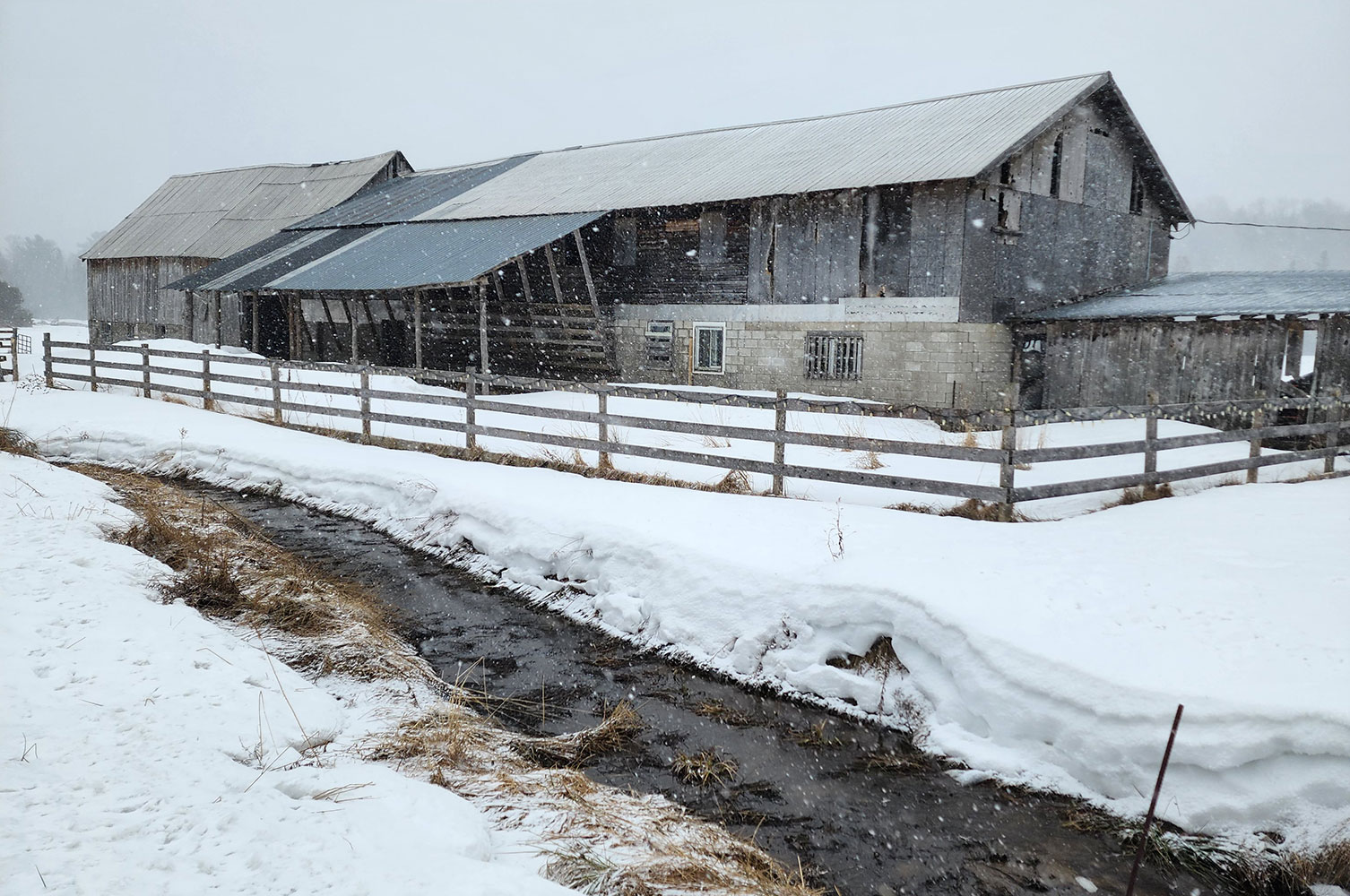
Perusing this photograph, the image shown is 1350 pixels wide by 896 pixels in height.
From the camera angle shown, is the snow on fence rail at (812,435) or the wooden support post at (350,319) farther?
the wooden support post at (350,319)

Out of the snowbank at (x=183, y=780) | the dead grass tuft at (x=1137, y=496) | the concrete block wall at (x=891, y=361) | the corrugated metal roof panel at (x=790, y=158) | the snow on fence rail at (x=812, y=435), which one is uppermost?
the corrugated metal roof panel at (x=790, y=158)

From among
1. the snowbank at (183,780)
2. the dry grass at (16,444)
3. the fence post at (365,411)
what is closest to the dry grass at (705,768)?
the snowbank at (183,780)

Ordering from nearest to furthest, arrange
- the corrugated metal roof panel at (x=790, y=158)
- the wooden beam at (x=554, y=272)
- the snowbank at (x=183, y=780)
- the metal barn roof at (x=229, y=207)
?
the snowbank at (x=183, y=780)
the corrugated metal roof panel at (x=790, y=158)
the wooden beam at (x=554, y=272)
the metal barn roof at (x=229, y=207)

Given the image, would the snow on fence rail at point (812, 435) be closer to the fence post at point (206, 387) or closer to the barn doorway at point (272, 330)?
the fence post at point (206, 387)

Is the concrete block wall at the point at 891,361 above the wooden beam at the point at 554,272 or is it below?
below

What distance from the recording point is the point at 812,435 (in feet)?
29.3

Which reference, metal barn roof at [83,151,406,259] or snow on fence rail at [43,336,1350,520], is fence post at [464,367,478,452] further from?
metal barn roof at [83,151,406,259]

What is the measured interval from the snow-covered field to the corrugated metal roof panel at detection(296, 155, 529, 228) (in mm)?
20716

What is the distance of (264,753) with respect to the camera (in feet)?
13.7

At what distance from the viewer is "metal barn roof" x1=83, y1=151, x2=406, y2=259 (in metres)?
33.9

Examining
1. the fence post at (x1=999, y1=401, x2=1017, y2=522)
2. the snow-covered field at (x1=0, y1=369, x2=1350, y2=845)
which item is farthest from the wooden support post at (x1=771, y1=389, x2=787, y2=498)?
the fence post at (x1=999, y1=401, x2=1017, y2=522)

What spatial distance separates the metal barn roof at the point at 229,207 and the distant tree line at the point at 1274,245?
343ft

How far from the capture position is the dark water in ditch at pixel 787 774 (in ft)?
14.3

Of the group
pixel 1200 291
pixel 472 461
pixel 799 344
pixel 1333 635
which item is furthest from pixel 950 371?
pixel 1333 635
